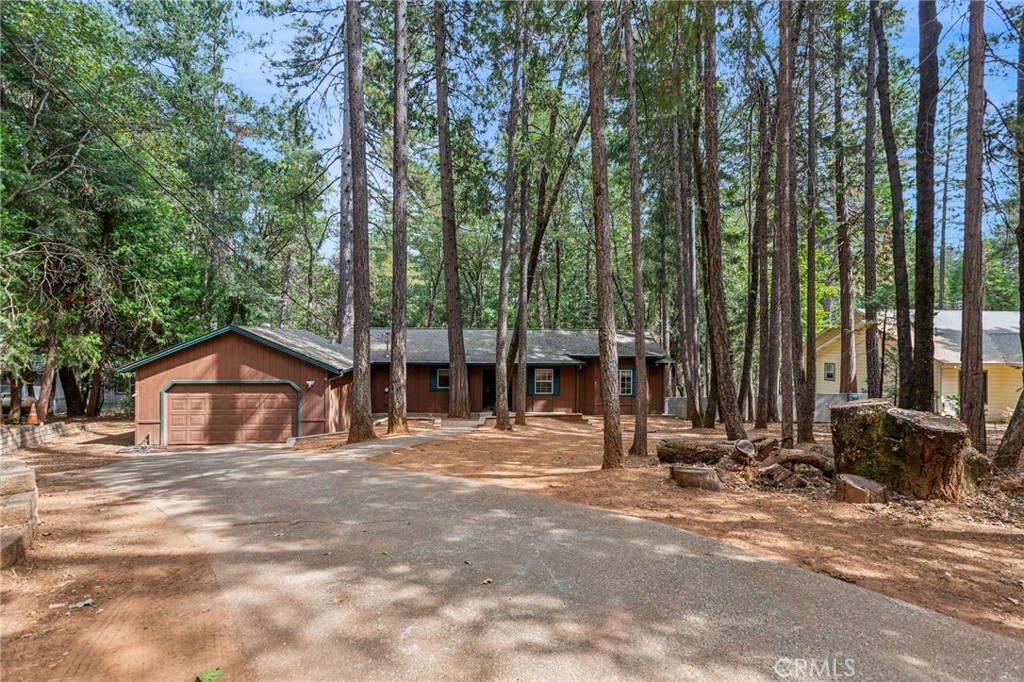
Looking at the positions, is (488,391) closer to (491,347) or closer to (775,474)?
(491,347)

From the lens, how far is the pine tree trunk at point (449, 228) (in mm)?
14977

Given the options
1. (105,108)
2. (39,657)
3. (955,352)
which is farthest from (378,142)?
(955,352)

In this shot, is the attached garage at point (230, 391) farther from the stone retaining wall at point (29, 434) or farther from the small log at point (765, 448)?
the small log at point (765, 448)

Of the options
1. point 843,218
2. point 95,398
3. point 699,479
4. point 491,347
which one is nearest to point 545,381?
point 491,347

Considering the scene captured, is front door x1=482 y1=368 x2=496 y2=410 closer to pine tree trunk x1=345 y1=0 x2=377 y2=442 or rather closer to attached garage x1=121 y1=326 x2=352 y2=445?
attached garage x1=121 y1=326 x2=352 y2=445

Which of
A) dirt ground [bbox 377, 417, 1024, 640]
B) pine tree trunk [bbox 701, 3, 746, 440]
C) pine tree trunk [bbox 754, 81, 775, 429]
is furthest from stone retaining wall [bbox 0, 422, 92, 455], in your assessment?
pine tree trunk [bbox 754, 81, 775, 429]

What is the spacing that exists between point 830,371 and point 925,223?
17.2 meters

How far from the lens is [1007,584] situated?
3.45 metres

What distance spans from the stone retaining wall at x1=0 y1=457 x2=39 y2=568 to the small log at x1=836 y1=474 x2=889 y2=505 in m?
8.23

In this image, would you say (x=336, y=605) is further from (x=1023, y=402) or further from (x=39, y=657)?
(x=1023, y=402)

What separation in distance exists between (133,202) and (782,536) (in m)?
19.4

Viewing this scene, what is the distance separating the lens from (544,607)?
3.11m

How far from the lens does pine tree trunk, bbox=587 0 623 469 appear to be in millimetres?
7578

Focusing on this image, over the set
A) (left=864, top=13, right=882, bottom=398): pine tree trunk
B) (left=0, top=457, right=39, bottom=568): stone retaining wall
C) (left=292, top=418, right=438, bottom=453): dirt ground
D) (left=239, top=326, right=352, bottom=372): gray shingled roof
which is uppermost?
(left=864, top=13, right=882, bottom=398): pine tree trunk
